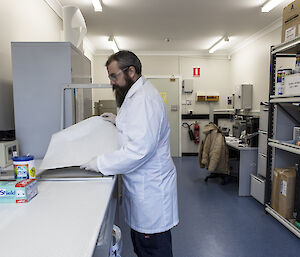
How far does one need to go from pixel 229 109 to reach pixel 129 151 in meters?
5.28

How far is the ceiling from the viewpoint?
10.8 feet

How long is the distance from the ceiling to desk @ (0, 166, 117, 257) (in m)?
2.84

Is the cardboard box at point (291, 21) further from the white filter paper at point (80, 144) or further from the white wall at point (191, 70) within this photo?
the white wall at point (191, 70)

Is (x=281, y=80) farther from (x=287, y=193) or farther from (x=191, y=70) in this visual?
(x=191, y=70)

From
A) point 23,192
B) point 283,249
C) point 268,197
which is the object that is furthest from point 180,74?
point 23,192

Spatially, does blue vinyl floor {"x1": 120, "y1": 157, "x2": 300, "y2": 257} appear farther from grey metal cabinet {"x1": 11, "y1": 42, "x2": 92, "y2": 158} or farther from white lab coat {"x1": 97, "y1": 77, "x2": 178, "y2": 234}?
grey metal cabinet {"x1": 11, "y1": 42, "x2": 92, "y2": 158}

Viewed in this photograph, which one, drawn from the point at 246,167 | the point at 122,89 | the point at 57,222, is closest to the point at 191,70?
the point at 246,167

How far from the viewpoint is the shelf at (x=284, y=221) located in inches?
88.2

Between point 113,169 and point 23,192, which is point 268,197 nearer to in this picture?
point 113,169

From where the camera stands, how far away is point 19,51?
182 cm

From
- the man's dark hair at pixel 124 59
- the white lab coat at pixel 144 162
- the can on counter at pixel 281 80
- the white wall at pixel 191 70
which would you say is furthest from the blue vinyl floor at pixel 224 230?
the white wall at pixel 191 70

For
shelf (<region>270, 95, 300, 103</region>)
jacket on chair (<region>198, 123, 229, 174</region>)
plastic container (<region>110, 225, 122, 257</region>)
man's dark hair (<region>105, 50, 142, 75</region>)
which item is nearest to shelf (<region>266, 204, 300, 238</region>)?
jacket on chair (<region>198, 123, 229, 174</region>)

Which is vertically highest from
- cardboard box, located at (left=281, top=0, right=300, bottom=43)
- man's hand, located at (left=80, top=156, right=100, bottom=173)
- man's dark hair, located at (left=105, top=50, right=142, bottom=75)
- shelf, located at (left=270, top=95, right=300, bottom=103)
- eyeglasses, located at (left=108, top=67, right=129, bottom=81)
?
cardboard box, located at (left=281, top=0, right=300, bottom=43)

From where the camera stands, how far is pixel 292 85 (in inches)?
91.4
